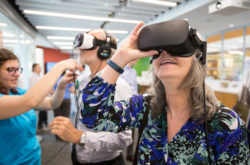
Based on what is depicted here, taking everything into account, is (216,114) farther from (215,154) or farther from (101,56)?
(101,56)

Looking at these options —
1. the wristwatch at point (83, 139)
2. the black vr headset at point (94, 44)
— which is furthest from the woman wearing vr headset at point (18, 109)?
the wristwatch at point (83, 139)

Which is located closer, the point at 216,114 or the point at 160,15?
the point at 216,114

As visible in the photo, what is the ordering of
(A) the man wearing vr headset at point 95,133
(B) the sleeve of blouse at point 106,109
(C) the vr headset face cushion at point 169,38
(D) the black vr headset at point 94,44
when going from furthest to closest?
1. (D) the black vr headset at point 94,44
2. (A) the man wearing vr headset at point 95,133
3. (B) the sleeve of blouse at point 106,109
4. (C) the vr headset face cushion at point 169,38

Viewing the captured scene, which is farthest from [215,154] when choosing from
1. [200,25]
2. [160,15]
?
[200,25]

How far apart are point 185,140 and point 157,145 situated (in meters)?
0.11

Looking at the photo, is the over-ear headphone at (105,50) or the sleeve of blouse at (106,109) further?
the over-ear headphone at (105,50)

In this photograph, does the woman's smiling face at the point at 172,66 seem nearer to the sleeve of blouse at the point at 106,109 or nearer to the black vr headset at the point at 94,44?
the sleeve of blouse at the point at 106,109

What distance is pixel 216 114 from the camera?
0.60 meters

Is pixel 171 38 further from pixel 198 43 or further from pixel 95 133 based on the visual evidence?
pixel 95 133

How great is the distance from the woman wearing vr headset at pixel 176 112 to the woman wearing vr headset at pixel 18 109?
468 millimetres

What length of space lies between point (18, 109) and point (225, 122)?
997 millimetres

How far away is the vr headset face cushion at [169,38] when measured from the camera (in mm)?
467

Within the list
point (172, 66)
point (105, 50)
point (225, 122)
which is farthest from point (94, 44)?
point (225, 122)

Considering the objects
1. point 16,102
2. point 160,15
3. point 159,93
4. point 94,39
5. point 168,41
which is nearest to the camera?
point 168,41
